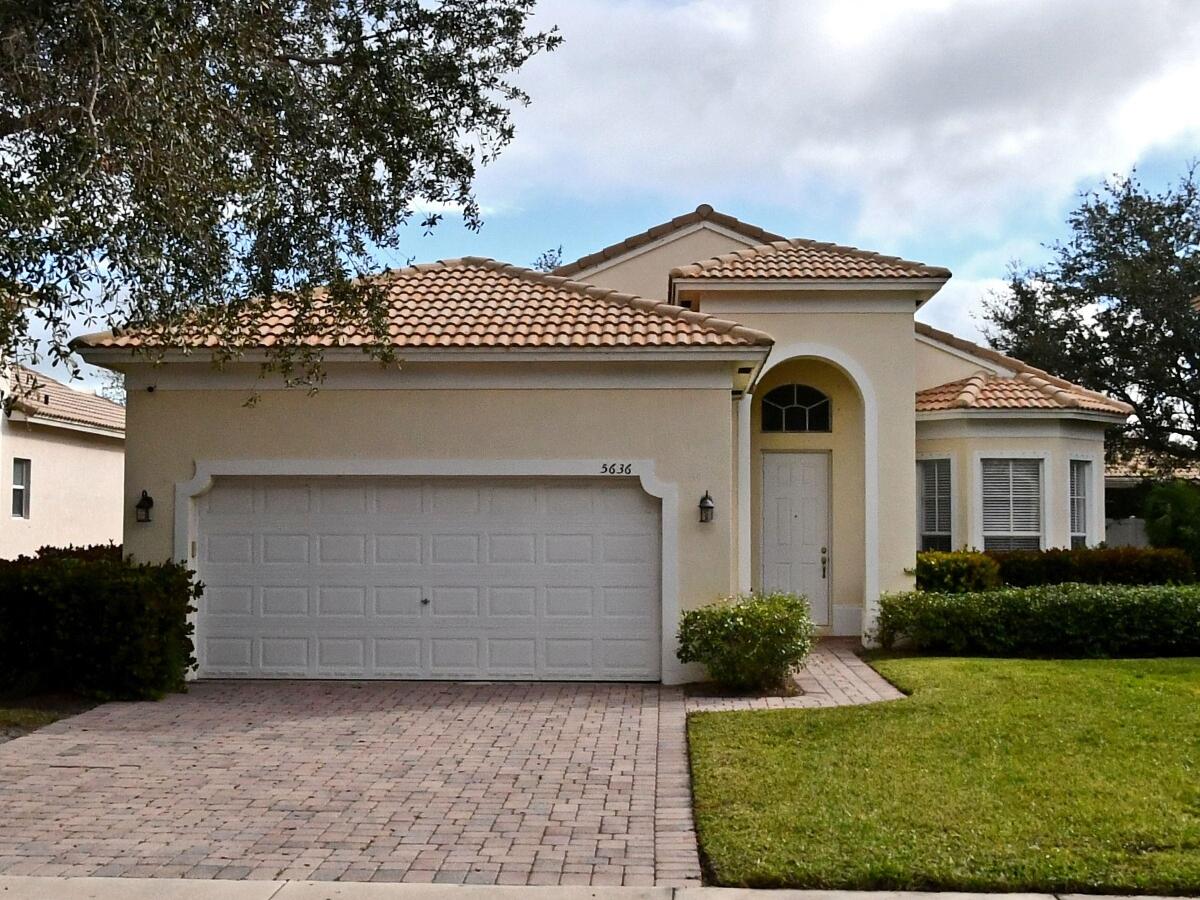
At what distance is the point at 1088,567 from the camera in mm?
17469

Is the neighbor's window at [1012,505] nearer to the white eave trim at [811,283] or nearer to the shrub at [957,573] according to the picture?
the shrub at [957,573]

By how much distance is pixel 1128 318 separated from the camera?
27.8 metres

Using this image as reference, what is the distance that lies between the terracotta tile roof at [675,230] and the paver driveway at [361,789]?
32.1ft

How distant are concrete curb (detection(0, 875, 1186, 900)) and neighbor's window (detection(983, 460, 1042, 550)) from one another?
12.3 metres

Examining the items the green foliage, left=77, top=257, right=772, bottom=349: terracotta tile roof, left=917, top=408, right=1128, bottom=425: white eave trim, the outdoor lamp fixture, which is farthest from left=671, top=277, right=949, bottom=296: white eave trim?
the outdoor lamp fixture

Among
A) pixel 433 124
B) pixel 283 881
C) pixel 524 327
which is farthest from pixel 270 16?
pixel 283 881

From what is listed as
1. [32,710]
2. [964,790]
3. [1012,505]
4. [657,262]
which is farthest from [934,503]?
[32,710]

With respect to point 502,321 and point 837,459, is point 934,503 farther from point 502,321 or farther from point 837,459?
Answer: point 502,321

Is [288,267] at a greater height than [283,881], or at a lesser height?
greater

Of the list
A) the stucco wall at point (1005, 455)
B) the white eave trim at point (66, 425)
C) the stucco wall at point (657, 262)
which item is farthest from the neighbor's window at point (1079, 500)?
the white eave trim at point (66, 425)

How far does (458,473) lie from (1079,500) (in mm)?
10241

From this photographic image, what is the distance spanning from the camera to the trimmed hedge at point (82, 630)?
12352 mm

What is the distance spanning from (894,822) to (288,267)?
294 inches

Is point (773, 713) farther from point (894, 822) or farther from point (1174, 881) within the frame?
point (1174, 881)
